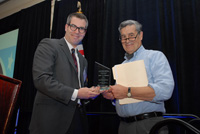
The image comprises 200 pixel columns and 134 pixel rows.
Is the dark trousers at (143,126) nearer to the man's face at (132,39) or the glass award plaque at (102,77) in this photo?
the glass award plaque at (102,77)

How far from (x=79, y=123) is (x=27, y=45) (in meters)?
4.31

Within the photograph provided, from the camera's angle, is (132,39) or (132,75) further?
(132,39)

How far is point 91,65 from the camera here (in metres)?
3.72

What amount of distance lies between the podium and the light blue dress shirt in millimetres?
999

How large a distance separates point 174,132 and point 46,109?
78.6 inches

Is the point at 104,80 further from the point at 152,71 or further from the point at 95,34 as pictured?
the point at 95,34

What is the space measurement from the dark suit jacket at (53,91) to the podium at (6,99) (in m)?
0.48

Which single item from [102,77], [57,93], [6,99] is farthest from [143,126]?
[6,99]

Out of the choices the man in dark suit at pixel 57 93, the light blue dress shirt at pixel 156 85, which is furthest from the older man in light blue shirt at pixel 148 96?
the man in dark suit at pixel 57 93

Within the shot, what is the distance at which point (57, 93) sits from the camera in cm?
141

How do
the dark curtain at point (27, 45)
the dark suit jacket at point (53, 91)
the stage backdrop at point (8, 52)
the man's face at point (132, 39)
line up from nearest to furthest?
1. the dark suit jacket at point (53, 91)
2. the man's face at point (132, 39)
3. the dark curtain at point (27, 45)
4. the stage backdrop at point (8, 52)

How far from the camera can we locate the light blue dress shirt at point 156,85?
1.42 m

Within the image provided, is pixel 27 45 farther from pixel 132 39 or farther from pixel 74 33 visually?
pixel 132 39

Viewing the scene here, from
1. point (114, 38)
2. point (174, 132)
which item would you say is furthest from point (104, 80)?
point (114, 38)
